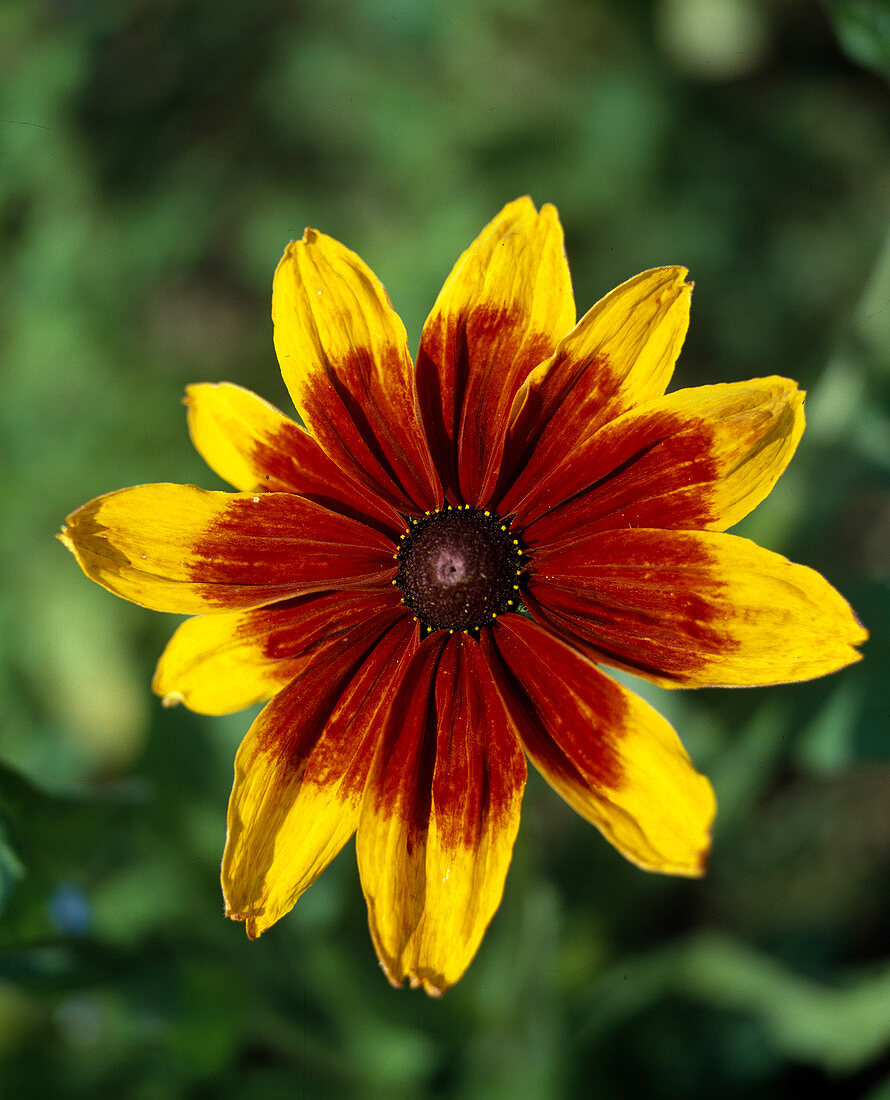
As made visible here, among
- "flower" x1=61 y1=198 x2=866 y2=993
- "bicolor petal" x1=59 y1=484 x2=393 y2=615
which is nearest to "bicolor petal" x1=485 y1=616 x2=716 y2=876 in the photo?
"flower" x1=61 y1=198 x2=866 y2=993

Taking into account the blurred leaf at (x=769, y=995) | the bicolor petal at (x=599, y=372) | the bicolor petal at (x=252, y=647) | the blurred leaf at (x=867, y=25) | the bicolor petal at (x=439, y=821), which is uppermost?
the blurred leaf at (x=867, y=25)

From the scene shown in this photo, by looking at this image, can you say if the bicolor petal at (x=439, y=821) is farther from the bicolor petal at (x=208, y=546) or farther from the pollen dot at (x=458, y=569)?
the bicolor petal at (x=208, y=546)

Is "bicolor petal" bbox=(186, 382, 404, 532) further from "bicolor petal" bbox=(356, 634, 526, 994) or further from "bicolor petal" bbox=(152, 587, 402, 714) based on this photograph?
"bicolor petal" bbox=(356, 634, 526, 994)

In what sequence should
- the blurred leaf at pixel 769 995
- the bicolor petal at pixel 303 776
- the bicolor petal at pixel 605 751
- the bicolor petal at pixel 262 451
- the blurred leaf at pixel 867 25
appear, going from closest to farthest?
1. the bicolor petal at pixel 605 751
2. the bicolor petal at pixel 303 776
3. the bicolor petal at pixel 262 451
4. the blurred leaf at pixel 867 25
5. the blurred leaf at pixel 769 995

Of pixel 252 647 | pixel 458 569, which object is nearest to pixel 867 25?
pixel 458 569

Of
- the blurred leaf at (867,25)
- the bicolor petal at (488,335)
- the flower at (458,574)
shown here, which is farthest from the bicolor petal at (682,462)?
the blurred leaf at (867,25)

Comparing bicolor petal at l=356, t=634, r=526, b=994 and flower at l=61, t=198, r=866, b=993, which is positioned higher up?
flower at l=61, t=198, r=866, b=993
